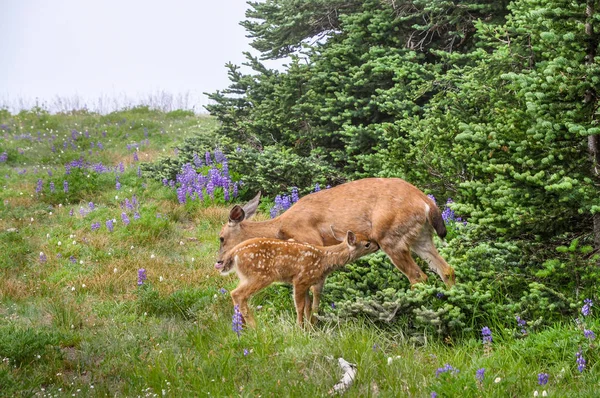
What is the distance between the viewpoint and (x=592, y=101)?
632cm

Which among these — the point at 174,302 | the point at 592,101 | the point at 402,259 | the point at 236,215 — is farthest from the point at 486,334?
the point at 174,302

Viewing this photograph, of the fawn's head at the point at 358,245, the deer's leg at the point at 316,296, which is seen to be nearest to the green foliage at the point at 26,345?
the deer's leg at the point at 316,296

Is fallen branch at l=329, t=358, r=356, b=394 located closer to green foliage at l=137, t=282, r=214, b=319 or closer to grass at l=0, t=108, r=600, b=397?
grass at l=0, t=108, r=600, b=397

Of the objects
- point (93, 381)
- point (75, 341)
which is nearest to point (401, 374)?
point (93, 381)

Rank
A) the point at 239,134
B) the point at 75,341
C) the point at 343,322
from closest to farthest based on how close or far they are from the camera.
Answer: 1. the point at 343,322
2. the point at 75,341
3. the point at 239,134

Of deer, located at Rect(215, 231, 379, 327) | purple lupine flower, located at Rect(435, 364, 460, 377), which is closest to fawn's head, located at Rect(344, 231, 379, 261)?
deer, located at Rect(215, 231, 379, 327)

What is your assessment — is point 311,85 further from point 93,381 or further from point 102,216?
point 93,381

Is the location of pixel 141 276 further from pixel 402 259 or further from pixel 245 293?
pixel 402 259

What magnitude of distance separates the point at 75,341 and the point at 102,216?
5239 mm

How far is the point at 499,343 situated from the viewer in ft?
20.3

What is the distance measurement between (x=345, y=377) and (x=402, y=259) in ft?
7.20

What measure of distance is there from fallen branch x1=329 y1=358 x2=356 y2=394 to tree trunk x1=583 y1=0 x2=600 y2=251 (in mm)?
2810

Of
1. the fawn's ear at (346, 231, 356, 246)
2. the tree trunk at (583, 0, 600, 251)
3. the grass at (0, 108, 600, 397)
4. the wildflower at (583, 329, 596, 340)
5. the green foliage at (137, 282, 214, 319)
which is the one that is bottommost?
the green foliage at (137, 282, 214, 319)

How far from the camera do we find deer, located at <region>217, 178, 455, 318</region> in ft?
23.9
